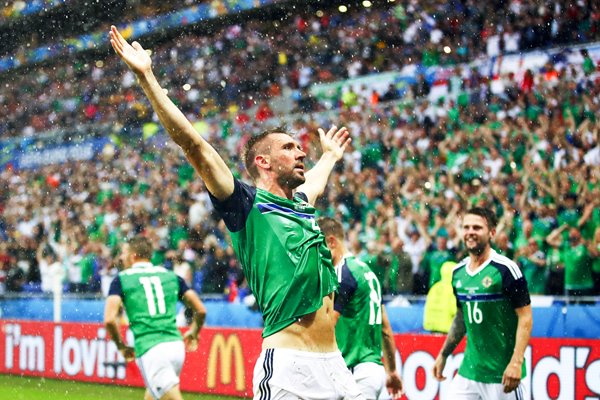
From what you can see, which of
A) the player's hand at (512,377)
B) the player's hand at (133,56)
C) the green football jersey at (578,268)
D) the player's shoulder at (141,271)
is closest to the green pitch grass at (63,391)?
the player's shoulder at (141,271)

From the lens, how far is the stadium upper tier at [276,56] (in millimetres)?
14234

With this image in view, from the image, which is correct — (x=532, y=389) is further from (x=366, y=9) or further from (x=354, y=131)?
(x=366, y=9)

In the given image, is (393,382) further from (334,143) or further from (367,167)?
(367,167)

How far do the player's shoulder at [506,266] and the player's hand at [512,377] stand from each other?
627 mm

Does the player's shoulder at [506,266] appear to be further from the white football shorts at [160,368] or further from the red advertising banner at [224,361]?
the white football shorts at [160,368]

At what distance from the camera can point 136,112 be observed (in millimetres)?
22062

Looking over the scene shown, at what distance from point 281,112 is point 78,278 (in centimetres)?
485

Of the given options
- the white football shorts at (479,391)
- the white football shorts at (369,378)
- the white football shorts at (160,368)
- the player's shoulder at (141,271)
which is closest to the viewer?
the white football shorts at (479,391)

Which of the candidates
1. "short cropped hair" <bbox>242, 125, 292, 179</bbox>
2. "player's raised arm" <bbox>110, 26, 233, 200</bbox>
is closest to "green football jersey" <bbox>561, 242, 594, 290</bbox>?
"short cropped hair" <bbox>242, 125, 292, 179</bbox>

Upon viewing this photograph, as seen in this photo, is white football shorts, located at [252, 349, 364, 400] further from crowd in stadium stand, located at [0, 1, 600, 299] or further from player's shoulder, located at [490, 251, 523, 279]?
crowd in stadium stand, located at [0, 1, 600, 299]

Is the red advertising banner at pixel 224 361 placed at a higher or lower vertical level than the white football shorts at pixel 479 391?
lower

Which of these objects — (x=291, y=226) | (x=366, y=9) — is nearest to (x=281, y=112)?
(x=366, y=9)

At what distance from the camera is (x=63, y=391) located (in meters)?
12.9

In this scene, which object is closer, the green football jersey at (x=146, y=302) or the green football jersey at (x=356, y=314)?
the green football jersey at (x=356, y=314)
